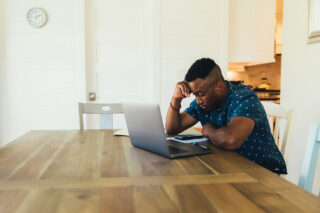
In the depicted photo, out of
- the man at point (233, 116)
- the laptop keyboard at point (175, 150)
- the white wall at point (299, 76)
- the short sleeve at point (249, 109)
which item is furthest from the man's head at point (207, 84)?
the white wall at point (299, 76)

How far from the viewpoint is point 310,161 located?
1.07 m

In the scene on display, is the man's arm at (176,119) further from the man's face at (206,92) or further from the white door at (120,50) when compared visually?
the white door at (120,50)

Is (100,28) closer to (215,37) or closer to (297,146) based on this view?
(215,37)

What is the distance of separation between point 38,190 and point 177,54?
2816 mm

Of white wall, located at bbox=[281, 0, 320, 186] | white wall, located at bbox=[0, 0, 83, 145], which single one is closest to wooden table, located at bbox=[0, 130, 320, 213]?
white wall, located at bbox=[281, 0, 320, 186]

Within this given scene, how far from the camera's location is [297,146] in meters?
2.41

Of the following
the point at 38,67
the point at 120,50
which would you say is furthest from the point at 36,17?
the point at 120,50

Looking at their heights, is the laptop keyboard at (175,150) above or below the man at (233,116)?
below

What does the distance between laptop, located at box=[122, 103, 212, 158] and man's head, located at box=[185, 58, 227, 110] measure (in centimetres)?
32

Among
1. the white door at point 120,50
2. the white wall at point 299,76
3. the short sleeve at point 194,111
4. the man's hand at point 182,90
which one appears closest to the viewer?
the man's hand at point 182,90

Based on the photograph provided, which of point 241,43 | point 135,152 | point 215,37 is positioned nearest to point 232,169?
point 135,152

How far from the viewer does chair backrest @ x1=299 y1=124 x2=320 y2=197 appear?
3.51ft

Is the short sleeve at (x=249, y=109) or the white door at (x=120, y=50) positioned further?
the white door at (x=120, y=50)

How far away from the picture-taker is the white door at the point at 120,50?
3426 millimetres
